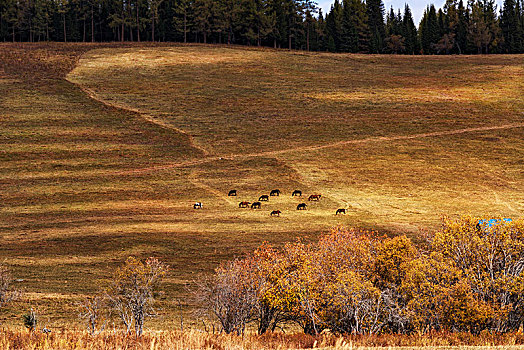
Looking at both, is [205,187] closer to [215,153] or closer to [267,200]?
[267,200]

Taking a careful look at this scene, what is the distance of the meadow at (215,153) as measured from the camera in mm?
50031

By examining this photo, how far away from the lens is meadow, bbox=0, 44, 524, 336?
50031 mm

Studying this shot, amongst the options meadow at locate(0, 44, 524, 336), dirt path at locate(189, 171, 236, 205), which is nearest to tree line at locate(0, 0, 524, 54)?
meadow at locate(0, 44, 524, 336)

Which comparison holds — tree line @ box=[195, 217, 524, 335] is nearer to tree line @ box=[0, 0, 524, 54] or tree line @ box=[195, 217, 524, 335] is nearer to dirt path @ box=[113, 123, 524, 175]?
dirt path @ box=[113, 123, 524, 175]

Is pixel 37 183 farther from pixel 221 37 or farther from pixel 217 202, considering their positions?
pixel 221 37

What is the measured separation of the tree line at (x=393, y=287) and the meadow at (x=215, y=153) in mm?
6036

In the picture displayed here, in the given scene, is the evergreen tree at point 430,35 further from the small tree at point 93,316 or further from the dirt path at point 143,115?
the small tree at point 93,316

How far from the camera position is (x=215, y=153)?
269 ft

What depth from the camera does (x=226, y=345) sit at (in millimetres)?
18875

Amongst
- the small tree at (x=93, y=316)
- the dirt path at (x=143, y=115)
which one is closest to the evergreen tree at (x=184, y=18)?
the dirt path at (x=143, y=115)

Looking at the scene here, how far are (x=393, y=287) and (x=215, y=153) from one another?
180 feet

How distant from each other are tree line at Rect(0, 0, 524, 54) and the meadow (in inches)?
839

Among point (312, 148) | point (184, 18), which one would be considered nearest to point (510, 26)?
point (184, 18)

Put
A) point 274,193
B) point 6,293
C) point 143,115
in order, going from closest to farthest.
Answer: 1. point 6,293
2. point 274,193
3. point 143,115
